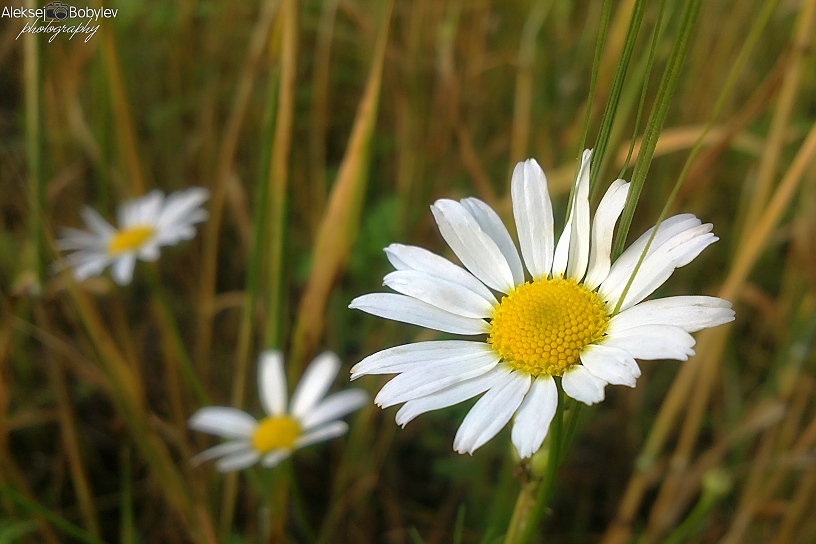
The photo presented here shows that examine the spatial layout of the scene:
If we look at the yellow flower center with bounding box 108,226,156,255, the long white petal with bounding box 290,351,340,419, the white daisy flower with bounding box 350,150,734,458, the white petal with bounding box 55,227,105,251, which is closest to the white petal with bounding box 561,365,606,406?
the white daisy flower with bounding box 350,150,734,458

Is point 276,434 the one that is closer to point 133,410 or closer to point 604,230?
point 133,410

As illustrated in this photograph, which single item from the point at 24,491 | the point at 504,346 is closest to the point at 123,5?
the point at 24,491

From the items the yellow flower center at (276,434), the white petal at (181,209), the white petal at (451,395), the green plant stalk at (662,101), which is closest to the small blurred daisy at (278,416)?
the yellow flower center at (276,434)

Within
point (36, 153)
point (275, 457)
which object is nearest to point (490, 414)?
point (275, 457)

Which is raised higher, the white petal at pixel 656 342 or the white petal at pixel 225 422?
the white petal at pixel 656 342

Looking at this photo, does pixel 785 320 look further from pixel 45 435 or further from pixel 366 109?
pixel 45 435

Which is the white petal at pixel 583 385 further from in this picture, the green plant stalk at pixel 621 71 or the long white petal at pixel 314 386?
the long white petal at pixel 314 386

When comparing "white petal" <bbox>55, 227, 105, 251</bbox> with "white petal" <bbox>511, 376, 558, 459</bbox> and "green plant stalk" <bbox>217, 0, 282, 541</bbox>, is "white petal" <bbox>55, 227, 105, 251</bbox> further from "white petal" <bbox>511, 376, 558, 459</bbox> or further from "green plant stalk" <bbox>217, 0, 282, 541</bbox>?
"white petal" <bbox>511, 376, 558, 459</bbox>
